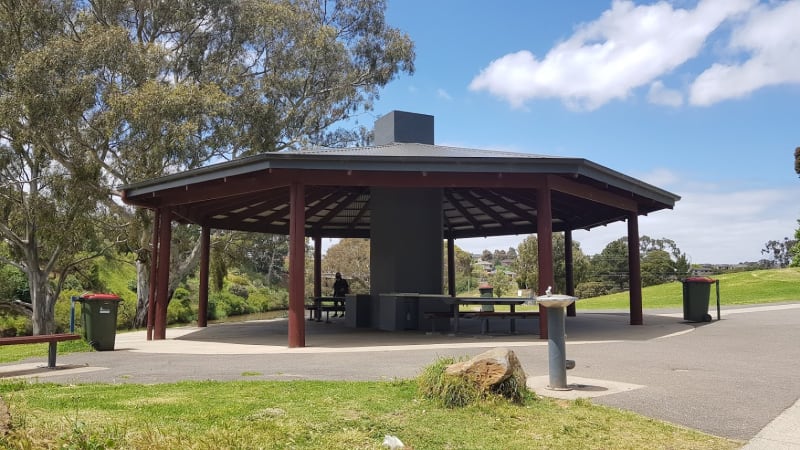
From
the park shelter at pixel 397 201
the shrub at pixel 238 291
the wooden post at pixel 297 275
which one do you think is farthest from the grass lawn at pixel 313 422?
the shrub at pixel 238 291

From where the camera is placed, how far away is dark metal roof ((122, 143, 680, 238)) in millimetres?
11227

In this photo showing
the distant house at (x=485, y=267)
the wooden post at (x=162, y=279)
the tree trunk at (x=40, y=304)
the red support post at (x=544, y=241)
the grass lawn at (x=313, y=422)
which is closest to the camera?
the grass lawn at (x=313, y=422)

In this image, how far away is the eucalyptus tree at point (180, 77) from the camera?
20281 millimetres

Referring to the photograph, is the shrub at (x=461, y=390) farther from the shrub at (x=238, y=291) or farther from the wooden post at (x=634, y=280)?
the shrub at (x=238, y=291)

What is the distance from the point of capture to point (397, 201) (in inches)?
617

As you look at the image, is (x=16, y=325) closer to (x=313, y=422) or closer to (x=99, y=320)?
(x=99, y=320)

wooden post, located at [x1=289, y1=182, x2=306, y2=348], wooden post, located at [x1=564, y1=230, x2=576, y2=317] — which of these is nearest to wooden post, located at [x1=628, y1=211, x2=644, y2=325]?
wooden post, located at [x1=564, y1=230, x2=576, y2=317]

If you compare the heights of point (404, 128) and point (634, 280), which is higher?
point (404, 128)

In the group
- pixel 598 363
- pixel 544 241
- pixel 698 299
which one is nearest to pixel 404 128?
pixel 544 241

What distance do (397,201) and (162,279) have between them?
582 centimetres

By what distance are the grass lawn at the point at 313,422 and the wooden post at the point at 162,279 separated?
310 inches

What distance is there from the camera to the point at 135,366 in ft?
28.0

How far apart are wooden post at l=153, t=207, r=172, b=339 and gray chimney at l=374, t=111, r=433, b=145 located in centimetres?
609

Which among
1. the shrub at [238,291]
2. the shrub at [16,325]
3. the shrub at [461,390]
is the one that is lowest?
the shrub at [16,325]
